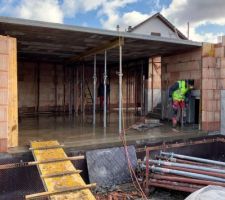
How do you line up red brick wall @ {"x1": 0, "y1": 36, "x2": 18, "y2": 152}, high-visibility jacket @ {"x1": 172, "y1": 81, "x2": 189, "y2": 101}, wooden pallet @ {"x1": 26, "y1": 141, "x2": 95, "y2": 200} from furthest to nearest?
1. high-visibility jacket @ {"x1": 172, "y1": 81, "x2": 189, "y2": 101}
2. red brick wall @ {"x1": 0, "y1": 36, "x2": 18, "y2": 152}
3. wooden pallet @ {"x1": 26, "y1": 141, "x2": 95, "y2": 200}

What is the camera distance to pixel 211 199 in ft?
12.1

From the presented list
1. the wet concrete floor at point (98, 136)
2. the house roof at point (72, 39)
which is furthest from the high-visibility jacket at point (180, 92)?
the house roof at point (72, 39)

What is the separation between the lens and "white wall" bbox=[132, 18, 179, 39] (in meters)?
24.6

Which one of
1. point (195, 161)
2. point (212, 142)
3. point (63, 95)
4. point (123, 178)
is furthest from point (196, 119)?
point (63, 95)

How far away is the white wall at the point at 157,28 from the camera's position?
24609mm

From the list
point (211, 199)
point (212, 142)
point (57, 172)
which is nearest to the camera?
point (211, 199)

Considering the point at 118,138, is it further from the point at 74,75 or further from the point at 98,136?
the point at 74,75

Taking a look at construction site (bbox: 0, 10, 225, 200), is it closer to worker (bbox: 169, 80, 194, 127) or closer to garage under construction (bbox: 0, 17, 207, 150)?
garage under construction (bbox: 0, 17, 207, 150)

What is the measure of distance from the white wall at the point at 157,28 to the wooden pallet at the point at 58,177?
67.2ft

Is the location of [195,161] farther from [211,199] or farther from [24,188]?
[24,188]

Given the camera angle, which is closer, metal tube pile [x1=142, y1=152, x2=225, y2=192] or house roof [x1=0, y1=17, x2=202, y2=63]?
metal tube pile [x1=142, y1=152, x2=225, y2=192]

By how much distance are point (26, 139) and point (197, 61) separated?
534cm

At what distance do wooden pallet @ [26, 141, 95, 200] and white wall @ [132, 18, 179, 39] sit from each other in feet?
67.2

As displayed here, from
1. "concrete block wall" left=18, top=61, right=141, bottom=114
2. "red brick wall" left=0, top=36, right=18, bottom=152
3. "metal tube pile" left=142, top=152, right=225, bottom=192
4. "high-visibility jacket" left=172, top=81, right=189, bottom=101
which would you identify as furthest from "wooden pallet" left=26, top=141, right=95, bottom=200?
"concrete block wall" left=18, top=61, right=141, bottom=114
